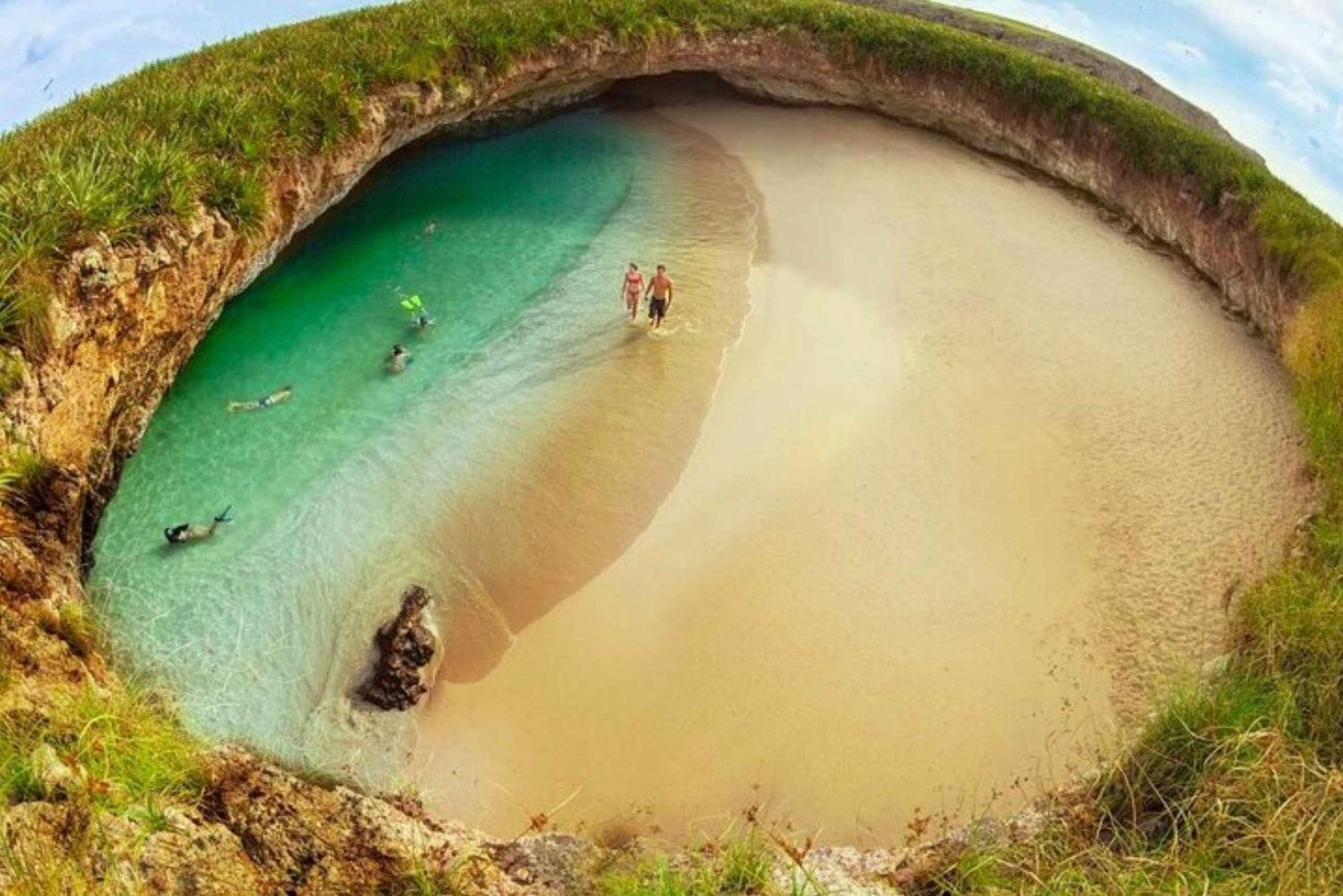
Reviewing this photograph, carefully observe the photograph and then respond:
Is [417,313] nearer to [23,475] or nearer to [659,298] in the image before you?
[659,298]

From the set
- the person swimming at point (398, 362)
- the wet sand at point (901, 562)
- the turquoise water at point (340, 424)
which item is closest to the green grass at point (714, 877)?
the wet sand at point (901, 562)

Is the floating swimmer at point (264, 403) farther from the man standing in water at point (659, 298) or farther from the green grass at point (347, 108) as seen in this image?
the man standing in water at point (659, 298)

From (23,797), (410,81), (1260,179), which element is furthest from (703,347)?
(1260,179)

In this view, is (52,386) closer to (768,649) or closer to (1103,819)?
(768,649)

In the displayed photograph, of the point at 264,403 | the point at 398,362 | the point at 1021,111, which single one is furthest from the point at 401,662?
the point at 1021,111

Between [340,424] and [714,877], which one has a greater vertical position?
[714,877]

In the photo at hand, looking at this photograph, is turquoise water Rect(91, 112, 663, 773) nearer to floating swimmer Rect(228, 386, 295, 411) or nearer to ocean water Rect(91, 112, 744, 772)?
ocean water Rect(91, 112, 744, 772)
